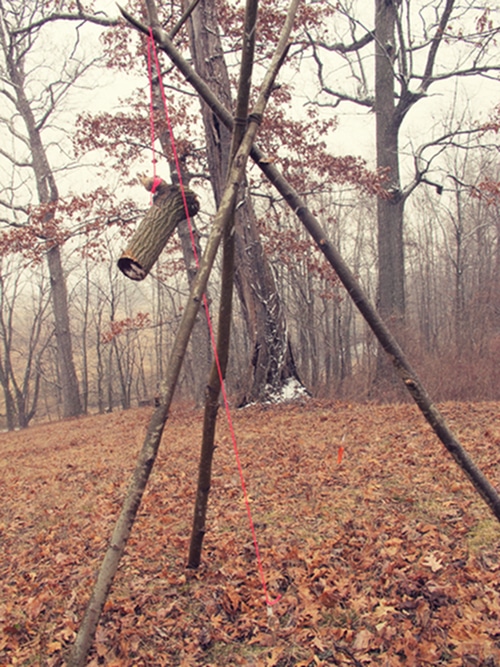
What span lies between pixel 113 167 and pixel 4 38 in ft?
30.2

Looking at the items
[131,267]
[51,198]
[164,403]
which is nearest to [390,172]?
[131,267]

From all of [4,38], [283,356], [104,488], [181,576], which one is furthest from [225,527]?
Answer: [4,38]

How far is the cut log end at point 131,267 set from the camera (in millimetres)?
2641

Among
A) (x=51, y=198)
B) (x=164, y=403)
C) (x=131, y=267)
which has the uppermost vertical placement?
(x=51, y=198)

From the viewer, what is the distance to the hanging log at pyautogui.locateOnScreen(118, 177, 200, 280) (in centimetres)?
265

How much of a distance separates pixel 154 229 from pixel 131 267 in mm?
241

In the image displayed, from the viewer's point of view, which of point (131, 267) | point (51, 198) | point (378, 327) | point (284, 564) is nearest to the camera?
point (131, 267)

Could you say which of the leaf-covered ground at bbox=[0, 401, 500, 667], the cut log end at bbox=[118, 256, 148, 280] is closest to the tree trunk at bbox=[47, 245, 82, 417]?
the leaf-covered ground at bbox=[0, 401, 500, 667]

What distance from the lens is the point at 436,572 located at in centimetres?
288

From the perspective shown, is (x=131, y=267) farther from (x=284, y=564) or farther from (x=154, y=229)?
(x=284, y=564)

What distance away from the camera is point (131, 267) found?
8.78 ft

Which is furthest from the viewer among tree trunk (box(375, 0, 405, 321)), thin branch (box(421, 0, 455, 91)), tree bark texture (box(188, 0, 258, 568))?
tree trunk (box(375, 0, 405, 321))

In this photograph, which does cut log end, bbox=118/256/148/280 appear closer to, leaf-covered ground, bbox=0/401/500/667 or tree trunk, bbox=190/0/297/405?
leaf-covered ground, bbox=0/401/500/667

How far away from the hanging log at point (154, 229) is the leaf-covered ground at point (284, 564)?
6.18 feet
